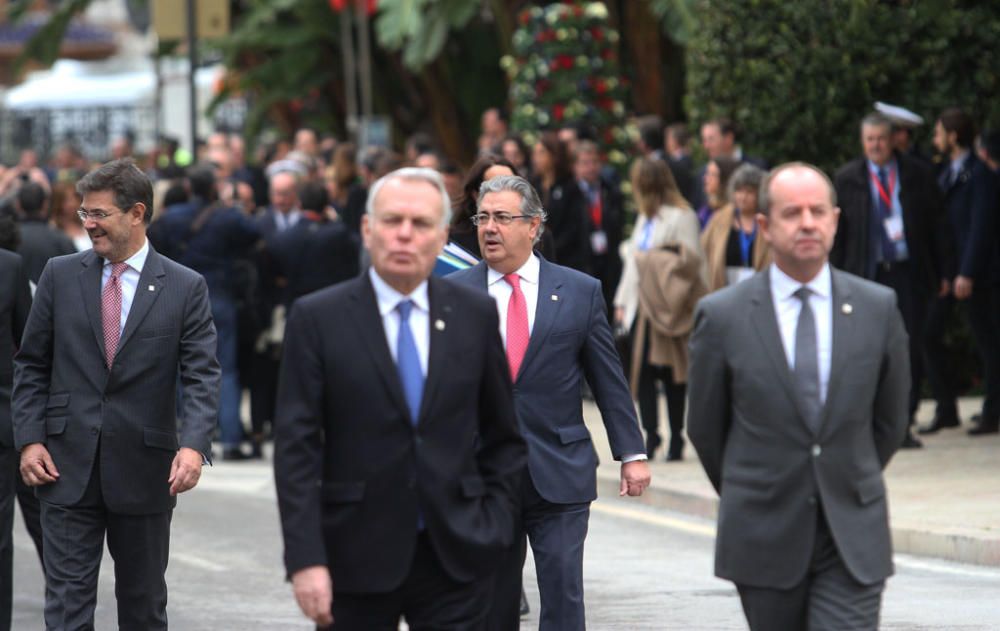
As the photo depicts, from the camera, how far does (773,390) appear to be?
5.39 metres

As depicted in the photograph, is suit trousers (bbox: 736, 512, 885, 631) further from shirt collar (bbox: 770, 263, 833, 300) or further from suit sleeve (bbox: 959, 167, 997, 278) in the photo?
suit sleeve (bbox: 959, 167, 997, 278)

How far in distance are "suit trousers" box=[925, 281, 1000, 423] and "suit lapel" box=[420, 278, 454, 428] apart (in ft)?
28.9

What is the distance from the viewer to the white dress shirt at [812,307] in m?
5.43

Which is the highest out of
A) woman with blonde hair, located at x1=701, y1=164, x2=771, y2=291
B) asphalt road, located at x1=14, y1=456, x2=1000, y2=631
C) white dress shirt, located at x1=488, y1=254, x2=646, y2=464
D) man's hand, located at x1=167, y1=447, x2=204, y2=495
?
white dress shirt, located at x1=488, y1=254, x2=646, y2=464

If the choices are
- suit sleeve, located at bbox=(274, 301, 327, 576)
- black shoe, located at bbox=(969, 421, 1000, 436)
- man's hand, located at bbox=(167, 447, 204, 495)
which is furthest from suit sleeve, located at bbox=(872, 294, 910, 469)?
black shoe, located at bbox=(969, 421, 1000, 436)

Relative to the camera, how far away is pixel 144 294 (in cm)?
698

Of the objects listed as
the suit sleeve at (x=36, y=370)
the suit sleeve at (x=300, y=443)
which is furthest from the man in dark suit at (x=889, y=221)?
the suit sleeve at (x=300, y=443)

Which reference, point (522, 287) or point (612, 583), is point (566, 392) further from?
point (612, 583)

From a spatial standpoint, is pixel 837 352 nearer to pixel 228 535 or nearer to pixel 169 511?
pixel 169 511

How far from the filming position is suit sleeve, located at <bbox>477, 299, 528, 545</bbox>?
5332mm

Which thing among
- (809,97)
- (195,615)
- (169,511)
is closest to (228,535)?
(195,615)

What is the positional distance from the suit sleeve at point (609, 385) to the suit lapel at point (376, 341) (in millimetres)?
2044

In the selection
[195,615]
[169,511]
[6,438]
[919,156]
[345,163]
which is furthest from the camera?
[345,163]

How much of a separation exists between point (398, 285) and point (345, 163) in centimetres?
1190
